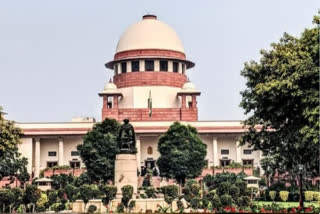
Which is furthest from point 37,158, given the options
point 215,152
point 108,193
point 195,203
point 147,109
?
point 195,203

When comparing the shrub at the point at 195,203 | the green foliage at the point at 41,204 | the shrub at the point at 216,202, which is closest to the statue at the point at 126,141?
the shrub at the point at 195,203

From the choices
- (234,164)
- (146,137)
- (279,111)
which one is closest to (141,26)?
(146,137)

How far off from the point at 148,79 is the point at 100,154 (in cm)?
1639

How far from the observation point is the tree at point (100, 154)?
156 ft

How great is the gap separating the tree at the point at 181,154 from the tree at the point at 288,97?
20724 mm

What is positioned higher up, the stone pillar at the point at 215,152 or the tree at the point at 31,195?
the stone pillar at the point at 215,152

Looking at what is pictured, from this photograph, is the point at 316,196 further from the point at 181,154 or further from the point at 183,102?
the point at 183,102

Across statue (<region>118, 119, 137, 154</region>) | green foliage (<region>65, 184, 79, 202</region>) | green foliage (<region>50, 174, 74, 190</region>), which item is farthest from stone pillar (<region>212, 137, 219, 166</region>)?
statue (<region>118, 119, 137, 154</region>)

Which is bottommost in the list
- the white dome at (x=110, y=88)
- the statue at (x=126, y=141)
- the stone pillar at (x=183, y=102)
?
the statue at (x=126, y=141)

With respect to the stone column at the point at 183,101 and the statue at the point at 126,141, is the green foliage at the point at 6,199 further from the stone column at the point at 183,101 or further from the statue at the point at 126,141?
the stone column at the point at 183,101

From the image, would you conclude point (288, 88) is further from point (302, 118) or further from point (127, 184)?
point (127, 184)

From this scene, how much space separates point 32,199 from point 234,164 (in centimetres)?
3106

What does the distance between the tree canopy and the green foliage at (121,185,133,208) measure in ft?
17.4

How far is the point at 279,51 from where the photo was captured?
25.3 metres
